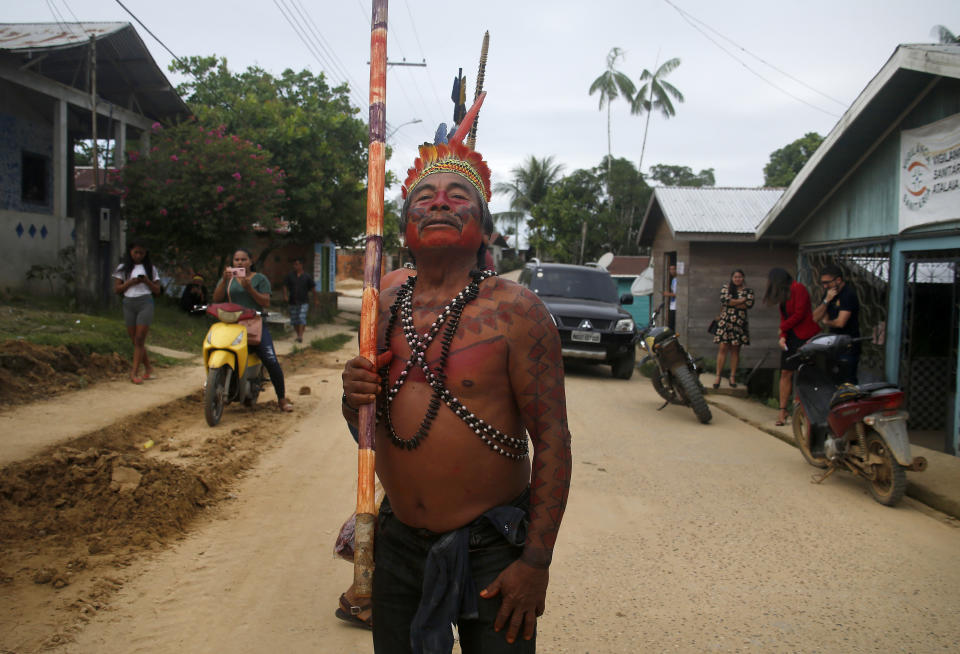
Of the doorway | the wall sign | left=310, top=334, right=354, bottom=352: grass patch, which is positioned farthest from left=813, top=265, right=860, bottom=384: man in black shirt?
left=310, top=334, right=354, bottom=352: grass patch

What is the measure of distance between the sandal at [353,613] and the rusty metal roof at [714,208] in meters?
13.0

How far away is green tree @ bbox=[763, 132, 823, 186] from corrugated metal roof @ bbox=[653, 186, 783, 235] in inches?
841

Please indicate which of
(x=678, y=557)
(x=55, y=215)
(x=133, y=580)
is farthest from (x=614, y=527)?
(x=55, y=215)

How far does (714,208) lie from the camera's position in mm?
16328

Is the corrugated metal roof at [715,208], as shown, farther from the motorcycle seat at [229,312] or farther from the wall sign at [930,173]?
the motorcycle seat at [229,312]

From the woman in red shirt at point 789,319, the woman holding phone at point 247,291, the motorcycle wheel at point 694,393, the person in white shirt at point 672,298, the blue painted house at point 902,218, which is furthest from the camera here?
the person in white shirt at point 672,298

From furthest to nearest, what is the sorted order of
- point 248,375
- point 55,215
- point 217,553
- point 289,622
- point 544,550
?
point 55,215 → point 248,375 → point 217,553 → point 289,622 → point 544,550

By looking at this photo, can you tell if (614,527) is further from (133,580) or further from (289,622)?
(133,580)

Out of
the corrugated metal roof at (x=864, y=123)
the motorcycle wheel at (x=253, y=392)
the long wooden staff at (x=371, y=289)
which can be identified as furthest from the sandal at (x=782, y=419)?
the long wooden staff at (x=371, y=289)

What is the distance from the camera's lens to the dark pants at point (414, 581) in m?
1.94

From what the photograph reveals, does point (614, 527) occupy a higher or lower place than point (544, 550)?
lower

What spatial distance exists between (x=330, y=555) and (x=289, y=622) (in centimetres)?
83

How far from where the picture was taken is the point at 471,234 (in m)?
2.15

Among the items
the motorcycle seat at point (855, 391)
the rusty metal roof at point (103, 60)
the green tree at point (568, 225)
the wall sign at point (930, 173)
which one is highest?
the rusty metal roof at point (103, 60)
